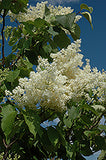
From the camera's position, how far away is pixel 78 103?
150cm

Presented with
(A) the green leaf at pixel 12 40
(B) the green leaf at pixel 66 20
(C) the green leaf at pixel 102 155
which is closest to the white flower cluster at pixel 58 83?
(B) the green leaf at pixel 66 20

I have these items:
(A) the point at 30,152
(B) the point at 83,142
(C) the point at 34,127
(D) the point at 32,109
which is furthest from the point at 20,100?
(B) the point at 83,142

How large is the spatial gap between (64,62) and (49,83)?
0.76 feet

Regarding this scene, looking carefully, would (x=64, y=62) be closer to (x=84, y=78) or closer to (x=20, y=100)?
(x=84, y=78)

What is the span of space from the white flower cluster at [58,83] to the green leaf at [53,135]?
0.63 ft

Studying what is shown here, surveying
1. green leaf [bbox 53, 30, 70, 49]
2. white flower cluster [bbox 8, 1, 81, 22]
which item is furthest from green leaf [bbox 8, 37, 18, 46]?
green leaf [bbox 53, 30, 70, 49]

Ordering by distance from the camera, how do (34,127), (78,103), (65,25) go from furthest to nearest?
(65,25) < (78,103) < (34,127)

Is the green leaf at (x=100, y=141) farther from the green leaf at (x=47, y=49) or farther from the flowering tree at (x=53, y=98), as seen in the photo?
the green leaf at (x=47, y=49)

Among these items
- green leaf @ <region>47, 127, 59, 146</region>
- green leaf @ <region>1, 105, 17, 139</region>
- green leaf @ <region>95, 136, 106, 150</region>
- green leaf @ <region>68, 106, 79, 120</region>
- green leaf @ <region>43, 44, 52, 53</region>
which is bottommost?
green leaf @ <region>95, 136, 106, 150</region>

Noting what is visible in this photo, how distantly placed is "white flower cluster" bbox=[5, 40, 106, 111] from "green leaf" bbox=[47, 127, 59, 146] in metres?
0.19

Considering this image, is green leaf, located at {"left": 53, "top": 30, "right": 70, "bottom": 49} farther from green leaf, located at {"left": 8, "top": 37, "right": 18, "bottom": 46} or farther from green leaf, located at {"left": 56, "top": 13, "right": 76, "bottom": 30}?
green leaf, located at {"left": 8, "top": 37, "right": 18, "bottom": 46}

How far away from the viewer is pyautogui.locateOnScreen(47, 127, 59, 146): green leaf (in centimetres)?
141

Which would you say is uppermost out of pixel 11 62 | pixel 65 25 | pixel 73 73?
pixel 11 62

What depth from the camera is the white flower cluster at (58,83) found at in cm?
134
